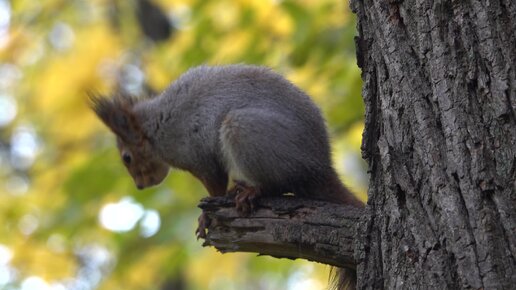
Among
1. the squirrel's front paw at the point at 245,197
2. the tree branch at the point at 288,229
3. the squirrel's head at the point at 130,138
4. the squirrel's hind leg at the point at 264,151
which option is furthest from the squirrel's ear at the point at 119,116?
the tree branch at the point at 288,229

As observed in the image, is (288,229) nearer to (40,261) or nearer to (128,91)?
(128,91)

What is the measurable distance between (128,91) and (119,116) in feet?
2.60

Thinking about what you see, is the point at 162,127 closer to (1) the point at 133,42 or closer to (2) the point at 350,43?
(2) the point at 350,43

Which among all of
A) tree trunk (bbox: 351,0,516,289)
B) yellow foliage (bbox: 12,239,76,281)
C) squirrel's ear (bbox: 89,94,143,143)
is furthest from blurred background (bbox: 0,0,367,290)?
tree trunk (bbox: 351,0,516,289)

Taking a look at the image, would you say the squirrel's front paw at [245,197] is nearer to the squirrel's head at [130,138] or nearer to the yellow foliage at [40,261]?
the squirrel's head at [130,138]

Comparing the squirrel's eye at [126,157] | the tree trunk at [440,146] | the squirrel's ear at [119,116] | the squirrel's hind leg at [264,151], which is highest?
the squirrel's ear at [119,116]

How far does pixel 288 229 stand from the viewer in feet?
8.75

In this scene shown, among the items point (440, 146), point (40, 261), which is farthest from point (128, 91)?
point (440, 146)

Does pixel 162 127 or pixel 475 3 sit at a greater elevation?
pixel 162 127

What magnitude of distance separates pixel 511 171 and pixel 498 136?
0.30ft

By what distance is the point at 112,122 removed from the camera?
4.58m

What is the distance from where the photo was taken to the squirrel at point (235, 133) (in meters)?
3.38

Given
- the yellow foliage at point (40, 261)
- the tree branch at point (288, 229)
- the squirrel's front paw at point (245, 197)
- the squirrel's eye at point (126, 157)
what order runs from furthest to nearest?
the yellow foliage at point (40, 261), the squirrel's eye at point (126, 157), the squirrel's front paw at point (245, 197), the tree branch at point (288, 229)

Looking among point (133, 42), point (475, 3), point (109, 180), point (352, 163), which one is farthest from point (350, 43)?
point (352, 163)
